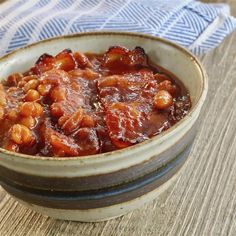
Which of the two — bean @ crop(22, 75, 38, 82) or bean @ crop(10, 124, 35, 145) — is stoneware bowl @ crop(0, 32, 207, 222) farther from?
bean @ crop(22, 75, 38, 82)

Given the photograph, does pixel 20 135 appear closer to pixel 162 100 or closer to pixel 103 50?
pixel 162 100

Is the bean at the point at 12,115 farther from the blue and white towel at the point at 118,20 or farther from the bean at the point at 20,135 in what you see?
the blue and white towel at the point at 118,20

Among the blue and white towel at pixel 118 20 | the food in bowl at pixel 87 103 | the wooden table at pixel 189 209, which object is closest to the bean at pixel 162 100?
the food in bowl at pixel 87 103

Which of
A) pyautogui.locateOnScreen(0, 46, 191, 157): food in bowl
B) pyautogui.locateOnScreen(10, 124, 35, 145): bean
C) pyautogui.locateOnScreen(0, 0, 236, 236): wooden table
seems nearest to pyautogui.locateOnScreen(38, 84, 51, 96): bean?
pyautogui.locateOnScreen(0, 46, 191, 157): food in bowl

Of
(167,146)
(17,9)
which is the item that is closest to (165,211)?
(167,146)

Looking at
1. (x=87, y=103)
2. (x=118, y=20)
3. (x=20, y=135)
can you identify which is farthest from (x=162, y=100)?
(x=118, y=20)

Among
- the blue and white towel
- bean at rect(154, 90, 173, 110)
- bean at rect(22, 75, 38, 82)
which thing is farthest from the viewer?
the blue and white towel
